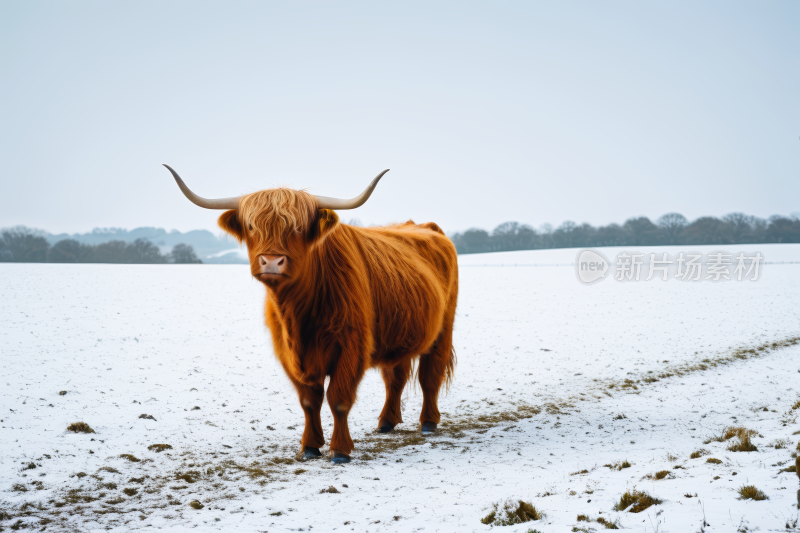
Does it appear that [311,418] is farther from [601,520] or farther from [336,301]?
[601,520]

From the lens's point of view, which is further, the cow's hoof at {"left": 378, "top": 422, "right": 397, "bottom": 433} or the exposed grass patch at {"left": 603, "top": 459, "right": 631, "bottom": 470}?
the cow's hoof at {"left": 378, "top": 422, "right": 397, "bottom": 433}

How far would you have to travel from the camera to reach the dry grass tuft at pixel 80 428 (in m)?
5.09

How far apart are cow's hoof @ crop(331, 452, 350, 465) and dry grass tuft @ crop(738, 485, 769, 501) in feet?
9.53

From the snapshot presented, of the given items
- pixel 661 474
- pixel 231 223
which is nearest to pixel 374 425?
pixel 231 223

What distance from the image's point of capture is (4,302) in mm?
11539

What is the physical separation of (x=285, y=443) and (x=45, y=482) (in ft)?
6.61

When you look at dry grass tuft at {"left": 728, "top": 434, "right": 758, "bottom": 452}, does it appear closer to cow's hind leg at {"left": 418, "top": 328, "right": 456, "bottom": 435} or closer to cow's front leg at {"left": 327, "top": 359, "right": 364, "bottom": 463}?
cow's hind leg at {"left": 418, "top": 328, "right": 456, "bottom": 435}

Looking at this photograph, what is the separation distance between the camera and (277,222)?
409 cm

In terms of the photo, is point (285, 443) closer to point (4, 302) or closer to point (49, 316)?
point (49, 316)

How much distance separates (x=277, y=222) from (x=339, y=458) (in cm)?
209

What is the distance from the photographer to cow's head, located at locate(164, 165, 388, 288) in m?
4.01

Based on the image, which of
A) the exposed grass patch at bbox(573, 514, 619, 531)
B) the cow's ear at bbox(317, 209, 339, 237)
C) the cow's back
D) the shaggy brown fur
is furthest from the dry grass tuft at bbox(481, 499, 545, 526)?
the cow's ear at bbox(317, 209, 339, 237)

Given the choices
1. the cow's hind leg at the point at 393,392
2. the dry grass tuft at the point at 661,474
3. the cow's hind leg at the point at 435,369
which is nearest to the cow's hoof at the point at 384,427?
the cow's hind leg at the point at 393,392

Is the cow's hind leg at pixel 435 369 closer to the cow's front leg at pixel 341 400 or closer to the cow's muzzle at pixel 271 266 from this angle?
the cow's front leg at pixel 341 400
